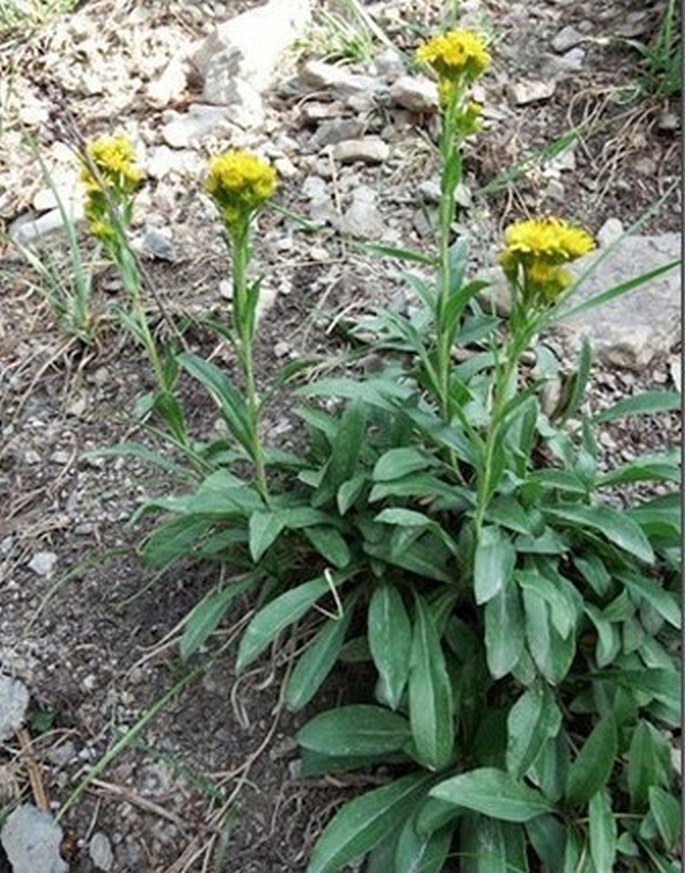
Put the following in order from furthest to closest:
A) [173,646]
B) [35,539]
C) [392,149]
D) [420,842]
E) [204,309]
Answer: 1. [392,149]
2. [204,309]
3. [35,539]
4. [173,646]
5. [420,842]

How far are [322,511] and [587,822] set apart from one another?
0.46 metres

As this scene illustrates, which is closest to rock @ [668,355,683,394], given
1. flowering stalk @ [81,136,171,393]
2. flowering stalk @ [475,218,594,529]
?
flowering stalk @ [475,218,594,529]

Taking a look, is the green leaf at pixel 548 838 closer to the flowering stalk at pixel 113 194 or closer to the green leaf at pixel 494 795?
the green leaf at pixel 494 795

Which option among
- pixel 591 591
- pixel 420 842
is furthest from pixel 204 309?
pixel 420 842

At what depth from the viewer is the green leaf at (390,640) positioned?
51.8 inches

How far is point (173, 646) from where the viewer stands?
154cm

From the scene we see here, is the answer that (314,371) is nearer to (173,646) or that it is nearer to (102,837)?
(173,646)

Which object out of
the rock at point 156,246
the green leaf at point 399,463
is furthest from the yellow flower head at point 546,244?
the rock at point 156,246

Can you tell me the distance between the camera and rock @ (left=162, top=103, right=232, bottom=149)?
2111mm

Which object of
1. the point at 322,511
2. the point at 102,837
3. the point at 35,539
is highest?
the point at 322,511

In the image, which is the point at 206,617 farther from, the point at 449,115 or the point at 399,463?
the point at 449,115

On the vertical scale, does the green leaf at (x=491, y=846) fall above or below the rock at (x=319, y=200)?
below

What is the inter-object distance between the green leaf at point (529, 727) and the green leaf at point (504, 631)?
0.04m

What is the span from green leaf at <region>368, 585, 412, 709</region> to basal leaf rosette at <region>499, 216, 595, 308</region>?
1.40ft
